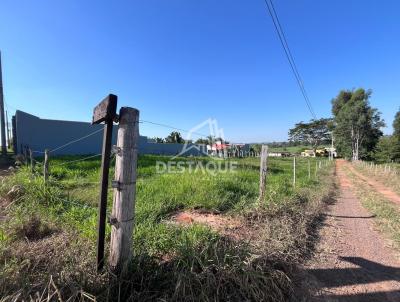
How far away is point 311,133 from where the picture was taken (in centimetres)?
8481

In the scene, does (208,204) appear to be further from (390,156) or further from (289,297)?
(390,156)

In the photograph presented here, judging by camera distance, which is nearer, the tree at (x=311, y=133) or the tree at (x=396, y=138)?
the tree at (x=396, y=138)

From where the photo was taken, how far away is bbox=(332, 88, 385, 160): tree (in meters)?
42.2

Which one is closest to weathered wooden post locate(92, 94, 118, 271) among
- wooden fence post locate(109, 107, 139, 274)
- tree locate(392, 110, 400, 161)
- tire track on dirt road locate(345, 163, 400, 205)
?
wooden fence post locate(109, 107, 139, 274)

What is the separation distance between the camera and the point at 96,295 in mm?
2188

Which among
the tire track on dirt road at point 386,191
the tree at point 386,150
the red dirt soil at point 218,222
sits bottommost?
the tire track on dirt road at point 386,191

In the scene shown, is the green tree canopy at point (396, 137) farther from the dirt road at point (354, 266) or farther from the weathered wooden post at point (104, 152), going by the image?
the weathered wooden post at point (104, 152)

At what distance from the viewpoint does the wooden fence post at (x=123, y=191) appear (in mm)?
2406

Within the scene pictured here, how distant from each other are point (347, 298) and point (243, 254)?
3.84 feet

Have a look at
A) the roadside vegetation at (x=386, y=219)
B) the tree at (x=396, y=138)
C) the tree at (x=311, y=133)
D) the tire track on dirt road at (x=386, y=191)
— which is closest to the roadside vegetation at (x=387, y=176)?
the tire track on dirt road at (x=386, y=191)

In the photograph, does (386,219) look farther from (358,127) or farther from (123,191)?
(358,127)

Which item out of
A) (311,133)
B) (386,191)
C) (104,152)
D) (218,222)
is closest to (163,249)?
(104,152)

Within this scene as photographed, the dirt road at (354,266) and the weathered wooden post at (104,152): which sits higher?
the weathered wooden post at (104,152)

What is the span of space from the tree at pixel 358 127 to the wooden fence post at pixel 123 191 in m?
47.4
